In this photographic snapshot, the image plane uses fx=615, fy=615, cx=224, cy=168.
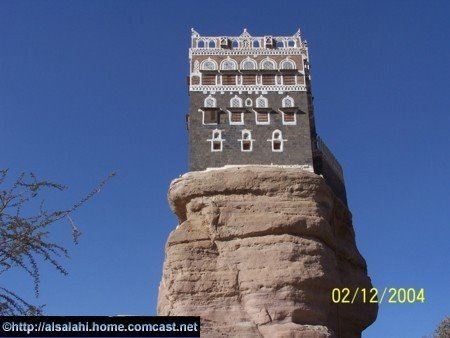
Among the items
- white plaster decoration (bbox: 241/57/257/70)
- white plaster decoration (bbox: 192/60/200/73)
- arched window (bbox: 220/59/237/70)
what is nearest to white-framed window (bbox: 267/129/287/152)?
white plaster decoration (bbox: 241/57/257/70)

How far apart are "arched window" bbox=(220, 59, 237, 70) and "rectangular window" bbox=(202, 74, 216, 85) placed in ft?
2.69

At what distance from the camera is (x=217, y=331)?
24.0 metres

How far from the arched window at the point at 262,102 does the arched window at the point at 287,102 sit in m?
0.83

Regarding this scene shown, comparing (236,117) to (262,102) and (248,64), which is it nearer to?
(262,102)

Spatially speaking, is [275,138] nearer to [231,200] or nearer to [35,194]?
[231,200]

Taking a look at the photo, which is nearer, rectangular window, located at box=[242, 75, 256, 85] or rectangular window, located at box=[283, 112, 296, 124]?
rectangular window, located at box=[283, 112, 296, 124]

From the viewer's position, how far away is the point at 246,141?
99.3ft

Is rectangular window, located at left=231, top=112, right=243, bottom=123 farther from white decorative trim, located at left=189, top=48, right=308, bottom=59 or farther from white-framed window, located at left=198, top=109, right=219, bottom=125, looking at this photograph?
white decorative trim, located at left=189, top=48, right=308, bottom=59

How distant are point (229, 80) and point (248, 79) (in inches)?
39.4

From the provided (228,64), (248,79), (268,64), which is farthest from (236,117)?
(268,64)

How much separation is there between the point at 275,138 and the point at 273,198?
4.32 metres

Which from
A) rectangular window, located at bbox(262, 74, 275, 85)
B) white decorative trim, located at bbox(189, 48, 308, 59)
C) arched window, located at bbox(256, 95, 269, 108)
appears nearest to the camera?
arched window, located at bbox(256, 95, 269, 108)

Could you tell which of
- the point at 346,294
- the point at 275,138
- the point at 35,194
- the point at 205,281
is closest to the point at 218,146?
the point at 275,138

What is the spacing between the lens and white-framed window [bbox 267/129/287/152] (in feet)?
98.6
